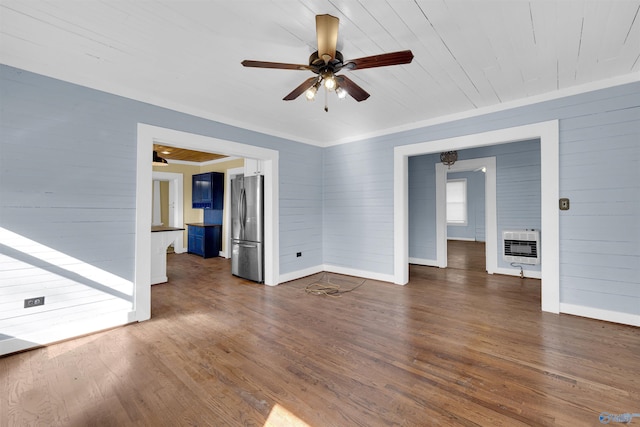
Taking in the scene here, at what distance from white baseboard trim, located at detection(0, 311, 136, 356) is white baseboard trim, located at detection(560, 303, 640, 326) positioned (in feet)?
16.7

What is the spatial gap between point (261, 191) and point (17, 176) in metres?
2.82

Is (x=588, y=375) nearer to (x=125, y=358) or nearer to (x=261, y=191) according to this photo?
(x=125, y=358)

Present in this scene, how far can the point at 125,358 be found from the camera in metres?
2.35

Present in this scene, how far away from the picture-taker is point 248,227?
481 cm

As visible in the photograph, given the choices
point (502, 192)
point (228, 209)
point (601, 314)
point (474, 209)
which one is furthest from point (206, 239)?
point (474, 209)

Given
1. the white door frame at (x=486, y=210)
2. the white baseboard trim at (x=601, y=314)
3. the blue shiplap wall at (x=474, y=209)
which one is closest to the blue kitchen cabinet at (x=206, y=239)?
the white door frame at (x=486, y=210)

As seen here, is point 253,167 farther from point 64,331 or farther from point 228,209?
point 64,331

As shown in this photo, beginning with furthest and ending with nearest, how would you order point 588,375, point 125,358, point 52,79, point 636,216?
point 636,216
point 52,79
point 125,358
point 588,375

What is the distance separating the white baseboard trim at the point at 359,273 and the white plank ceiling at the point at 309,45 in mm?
2828

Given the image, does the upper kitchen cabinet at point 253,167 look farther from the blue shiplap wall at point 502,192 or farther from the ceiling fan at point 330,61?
the blue shiplap wall at point 502,192

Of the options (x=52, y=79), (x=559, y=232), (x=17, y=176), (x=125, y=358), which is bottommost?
(x=125, y=358)

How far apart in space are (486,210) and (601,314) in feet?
8.99

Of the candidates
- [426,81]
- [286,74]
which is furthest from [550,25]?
[286,74]

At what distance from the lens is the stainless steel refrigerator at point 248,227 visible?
466 centimetres
